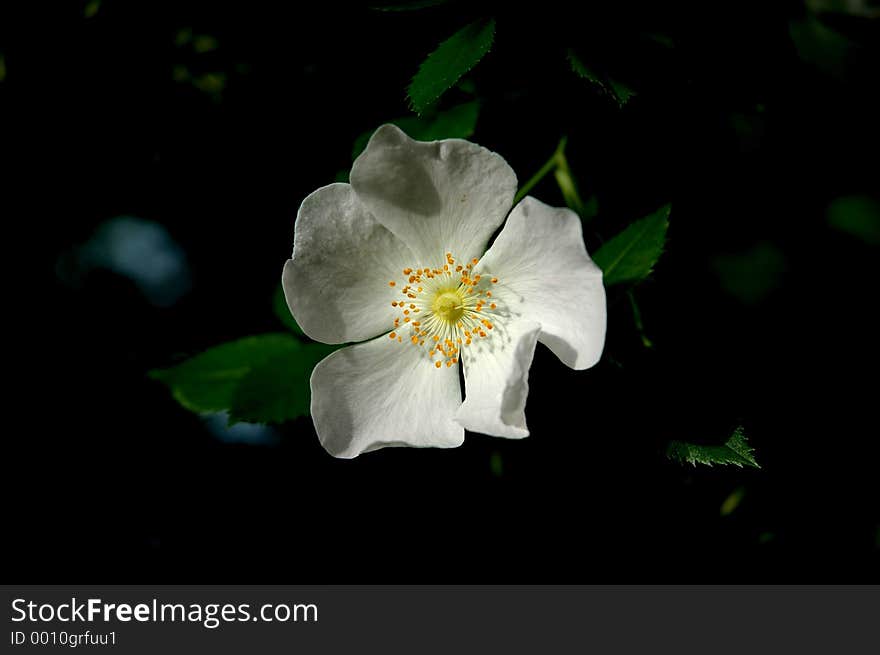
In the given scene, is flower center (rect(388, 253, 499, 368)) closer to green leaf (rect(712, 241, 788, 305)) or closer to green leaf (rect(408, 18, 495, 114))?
green leaf (rect(408, 18, 495, 114))

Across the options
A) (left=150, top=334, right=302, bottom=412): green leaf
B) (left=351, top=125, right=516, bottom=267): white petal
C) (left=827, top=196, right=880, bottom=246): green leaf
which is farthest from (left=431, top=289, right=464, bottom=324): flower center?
(left=827, top=196, right=880, bottom=246): green leaf

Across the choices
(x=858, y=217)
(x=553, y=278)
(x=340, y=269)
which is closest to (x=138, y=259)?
(x=340, y=269)

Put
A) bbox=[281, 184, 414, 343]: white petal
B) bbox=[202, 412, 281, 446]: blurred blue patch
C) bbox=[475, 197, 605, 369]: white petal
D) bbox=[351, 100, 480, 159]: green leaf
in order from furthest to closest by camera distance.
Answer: bbox=[202, 412, 281, 446]: blurred blue patch < bbox=[351, 100, 480, 159]: green leaf < bbox=[281, 184, 414, 343]: white petal < bbox=[475, 197, 605, 369]: white petal

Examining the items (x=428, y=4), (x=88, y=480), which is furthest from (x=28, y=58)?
(x=88, y=480)

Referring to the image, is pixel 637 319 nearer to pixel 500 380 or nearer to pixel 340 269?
pixel 500 380

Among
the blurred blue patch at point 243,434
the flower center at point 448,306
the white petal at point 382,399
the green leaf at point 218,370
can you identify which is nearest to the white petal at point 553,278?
the flower center at point 448,306

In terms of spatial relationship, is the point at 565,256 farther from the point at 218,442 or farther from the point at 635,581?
the point at 218,442
